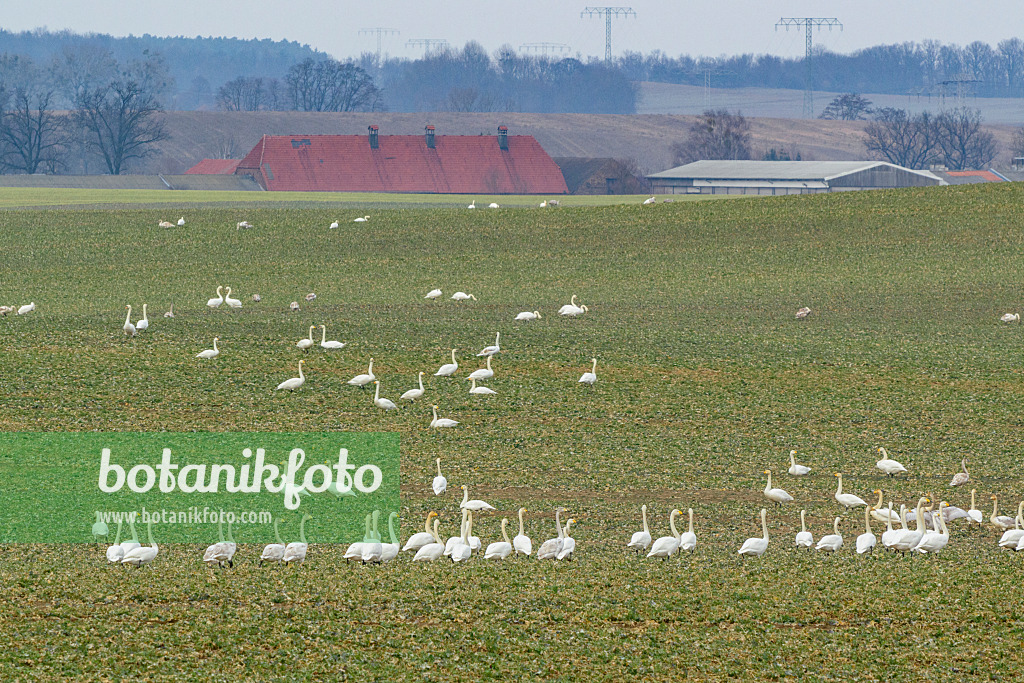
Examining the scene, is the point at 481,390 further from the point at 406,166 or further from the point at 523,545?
the point at 406,166

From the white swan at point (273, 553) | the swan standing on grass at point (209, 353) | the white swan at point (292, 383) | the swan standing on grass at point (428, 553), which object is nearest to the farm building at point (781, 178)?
the swan standing on grass at point (209, 353)

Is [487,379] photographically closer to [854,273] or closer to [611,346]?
[611,346]

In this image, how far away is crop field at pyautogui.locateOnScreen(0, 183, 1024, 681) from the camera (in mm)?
10688

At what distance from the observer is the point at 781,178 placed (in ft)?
439

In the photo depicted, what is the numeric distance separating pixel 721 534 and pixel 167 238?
36.7 m

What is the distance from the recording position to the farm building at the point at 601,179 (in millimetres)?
143625

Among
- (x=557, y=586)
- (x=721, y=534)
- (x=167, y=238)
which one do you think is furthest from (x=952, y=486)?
(x=167, y=238)

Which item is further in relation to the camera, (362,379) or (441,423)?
(362,379)

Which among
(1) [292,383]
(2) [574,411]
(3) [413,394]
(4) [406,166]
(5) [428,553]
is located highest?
(4) [406,166]

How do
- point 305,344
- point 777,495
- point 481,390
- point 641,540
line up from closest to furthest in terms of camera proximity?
point 641,540 < point 777,495 < point 481,390 < point 305,344

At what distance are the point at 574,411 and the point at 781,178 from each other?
380 feet

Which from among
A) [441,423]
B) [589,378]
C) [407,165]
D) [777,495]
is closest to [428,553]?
[777,495]

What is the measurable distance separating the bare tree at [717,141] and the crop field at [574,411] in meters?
129

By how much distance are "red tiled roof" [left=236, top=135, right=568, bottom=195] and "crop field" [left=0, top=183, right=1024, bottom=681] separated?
79.5 meters
